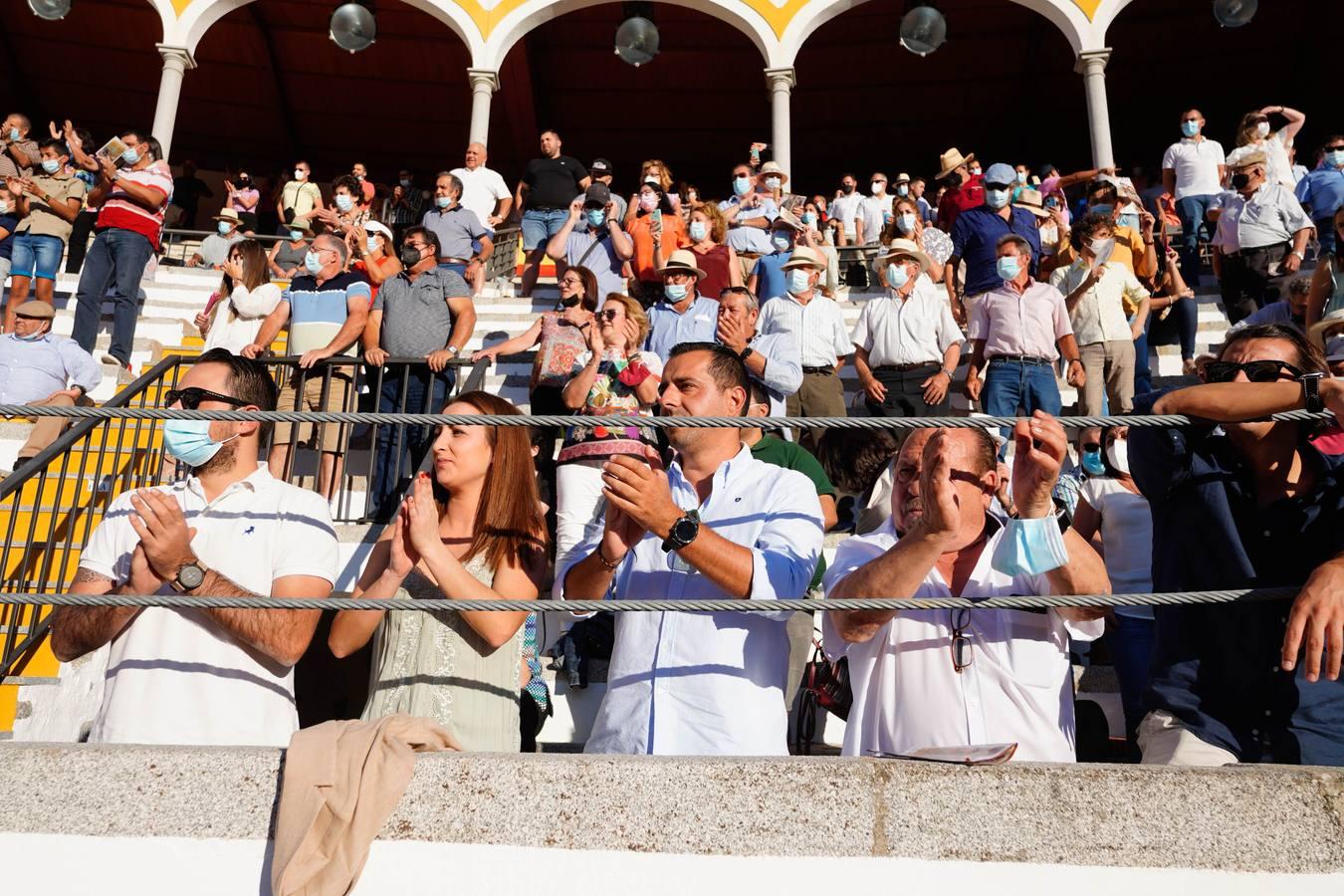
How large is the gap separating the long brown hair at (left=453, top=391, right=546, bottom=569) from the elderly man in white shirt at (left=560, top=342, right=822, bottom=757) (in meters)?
0.14

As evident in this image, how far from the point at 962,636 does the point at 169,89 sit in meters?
13.5

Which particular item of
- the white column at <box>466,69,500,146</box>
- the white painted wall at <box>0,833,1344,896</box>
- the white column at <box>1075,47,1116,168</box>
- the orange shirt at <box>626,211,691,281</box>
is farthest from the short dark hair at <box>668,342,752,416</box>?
the white column at <box>466,69,500,146</box>

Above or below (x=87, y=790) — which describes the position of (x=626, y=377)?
above

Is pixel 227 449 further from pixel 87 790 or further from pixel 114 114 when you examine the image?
pixel 114 114

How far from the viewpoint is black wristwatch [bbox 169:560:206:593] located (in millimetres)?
2584

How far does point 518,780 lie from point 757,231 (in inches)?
305

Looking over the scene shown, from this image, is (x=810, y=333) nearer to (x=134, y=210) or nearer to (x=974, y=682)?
(x=974, y=682)

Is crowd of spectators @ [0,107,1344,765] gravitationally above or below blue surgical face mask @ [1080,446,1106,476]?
below

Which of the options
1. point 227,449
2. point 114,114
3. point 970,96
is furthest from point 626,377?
point 114,114

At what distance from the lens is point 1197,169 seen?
10.4m

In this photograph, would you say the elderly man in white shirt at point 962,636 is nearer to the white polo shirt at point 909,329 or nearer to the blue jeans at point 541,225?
the white polo shirt at point 909,329

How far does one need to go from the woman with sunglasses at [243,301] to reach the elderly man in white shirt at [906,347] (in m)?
3.65

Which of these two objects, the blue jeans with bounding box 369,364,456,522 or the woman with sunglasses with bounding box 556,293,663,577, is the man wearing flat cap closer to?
the blue jeans with bounding box 369,364,456,522

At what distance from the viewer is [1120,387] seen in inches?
281
